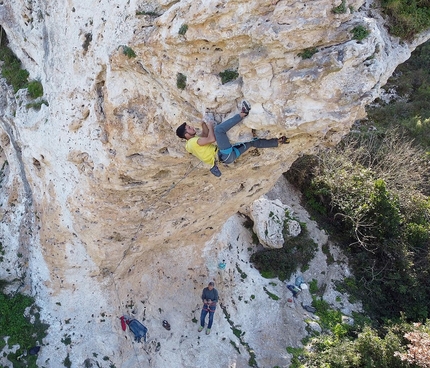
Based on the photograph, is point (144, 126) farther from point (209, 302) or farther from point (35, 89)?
point (209, 302)

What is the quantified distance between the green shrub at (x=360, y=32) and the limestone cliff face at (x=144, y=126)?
0.25 feet

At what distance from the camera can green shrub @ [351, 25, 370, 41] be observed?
4.46 m

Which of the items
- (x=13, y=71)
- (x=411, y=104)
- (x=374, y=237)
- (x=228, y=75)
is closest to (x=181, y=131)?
(x=228, y=75)

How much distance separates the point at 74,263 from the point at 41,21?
15.4ft

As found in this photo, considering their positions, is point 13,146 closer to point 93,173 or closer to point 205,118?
point 93,173

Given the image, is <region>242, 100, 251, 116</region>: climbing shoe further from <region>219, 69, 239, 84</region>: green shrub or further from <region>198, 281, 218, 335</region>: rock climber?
<region>198, 281, 218, 335</region>: rock climber

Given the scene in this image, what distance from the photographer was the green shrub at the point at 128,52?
543 centimetres

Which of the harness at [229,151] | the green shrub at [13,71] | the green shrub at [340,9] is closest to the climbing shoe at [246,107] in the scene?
the harness at [229,151]

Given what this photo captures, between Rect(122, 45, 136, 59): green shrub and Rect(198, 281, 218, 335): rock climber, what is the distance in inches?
212

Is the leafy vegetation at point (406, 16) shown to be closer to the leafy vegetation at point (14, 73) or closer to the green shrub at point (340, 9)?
the green shrub at point (340, 9)

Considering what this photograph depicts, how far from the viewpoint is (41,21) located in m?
7.52

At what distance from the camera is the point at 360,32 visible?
446 centimetres

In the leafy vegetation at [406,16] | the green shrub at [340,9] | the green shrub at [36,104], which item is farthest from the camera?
the green shrub at [36,104]

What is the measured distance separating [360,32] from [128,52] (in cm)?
291
